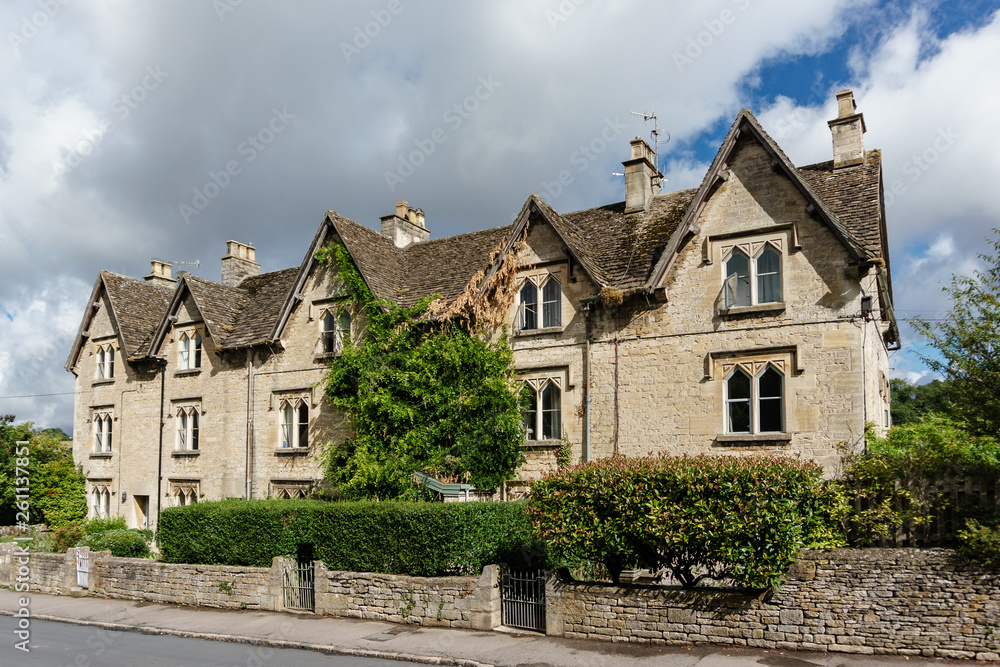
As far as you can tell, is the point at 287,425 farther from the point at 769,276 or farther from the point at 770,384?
the point at 769,276

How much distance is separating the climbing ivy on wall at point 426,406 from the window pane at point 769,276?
711cm

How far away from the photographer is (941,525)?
1338cm

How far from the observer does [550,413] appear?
21.9 metres

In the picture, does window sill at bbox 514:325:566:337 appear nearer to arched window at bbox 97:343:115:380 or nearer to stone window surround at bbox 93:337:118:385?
stone window surround at bbox 93:337:118:385

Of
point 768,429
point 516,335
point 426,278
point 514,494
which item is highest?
point 426,278

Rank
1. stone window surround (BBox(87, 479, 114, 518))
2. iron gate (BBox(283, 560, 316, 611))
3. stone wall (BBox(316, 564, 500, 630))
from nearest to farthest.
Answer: stone wall (BBox(316, 564, 500, 630)) → iron gate (BBox(283, 560, 316, 611)) → stone window surround (BBox(87, 479, 114, 518))

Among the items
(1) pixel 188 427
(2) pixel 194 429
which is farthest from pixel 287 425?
(1) pixel 188 427

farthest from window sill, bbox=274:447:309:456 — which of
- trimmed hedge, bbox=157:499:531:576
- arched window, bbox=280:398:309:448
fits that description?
trimmed hedge, bbox=157:499:531:576

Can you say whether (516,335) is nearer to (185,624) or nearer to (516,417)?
(516,417)

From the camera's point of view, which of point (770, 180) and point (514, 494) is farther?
point (514, 494)

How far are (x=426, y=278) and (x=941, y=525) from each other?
16.9 metres

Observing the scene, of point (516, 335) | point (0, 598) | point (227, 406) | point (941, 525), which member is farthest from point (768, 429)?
point (0, 598)

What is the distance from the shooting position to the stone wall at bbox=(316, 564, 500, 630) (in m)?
15.7

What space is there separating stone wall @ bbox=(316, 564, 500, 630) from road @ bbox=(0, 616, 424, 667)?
7.16 ft
